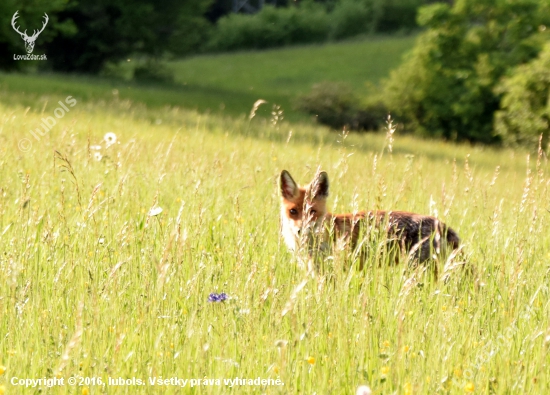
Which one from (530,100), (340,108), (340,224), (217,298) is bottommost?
(340,108)

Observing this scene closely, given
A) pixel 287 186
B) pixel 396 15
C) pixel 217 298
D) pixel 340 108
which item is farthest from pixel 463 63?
pixel 396 15

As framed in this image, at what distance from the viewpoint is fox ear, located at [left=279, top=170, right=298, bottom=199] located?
5660mm

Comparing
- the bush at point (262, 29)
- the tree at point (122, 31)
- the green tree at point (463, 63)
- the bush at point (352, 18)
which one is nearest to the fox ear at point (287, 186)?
the green tree at point (463, 63)

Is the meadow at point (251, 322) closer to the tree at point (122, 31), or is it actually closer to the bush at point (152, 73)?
the tree at point (122, 31)

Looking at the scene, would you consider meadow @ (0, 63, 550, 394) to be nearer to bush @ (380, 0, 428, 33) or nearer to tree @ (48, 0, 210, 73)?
tree @ (48, 0, 210, 73)

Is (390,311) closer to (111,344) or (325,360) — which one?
(325,360)

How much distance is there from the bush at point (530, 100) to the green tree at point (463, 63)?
298 centimetres

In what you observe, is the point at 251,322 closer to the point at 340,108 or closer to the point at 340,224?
the point at 340,224

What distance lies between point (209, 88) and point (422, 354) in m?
34.8

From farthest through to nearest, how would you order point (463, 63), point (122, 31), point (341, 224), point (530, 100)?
point (122, 31), point (463, 63), point (530, 100), point (341, 224)

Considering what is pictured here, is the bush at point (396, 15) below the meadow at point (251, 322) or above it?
above

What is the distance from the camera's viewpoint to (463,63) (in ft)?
85.9

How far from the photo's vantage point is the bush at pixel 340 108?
2669cm

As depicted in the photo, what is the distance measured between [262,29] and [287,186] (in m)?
52.0
